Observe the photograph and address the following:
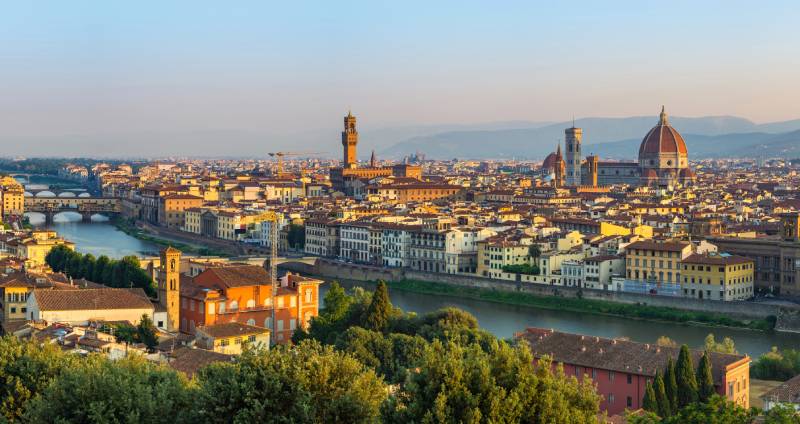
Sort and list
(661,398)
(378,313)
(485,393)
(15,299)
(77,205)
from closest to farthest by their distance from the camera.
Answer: (485,393)
(661,398)
(378,313)
(15,299)
(77,205)

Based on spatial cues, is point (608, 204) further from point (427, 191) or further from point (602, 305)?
point (602, 305)

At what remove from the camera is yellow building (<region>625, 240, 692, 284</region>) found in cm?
2431

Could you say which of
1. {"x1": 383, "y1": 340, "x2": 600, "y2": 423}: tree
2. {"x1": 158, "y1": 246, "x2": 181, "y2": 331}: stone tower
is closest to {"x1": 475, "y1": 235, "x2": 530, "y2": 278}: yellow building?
{"x1": 158, "y1": 246, "x2": 181, "y2": 331}: stone tower

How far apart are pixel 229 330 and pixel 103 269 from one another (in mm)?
8807

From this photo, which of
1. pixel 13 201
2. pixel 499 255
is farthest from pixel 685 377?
pixel 13 201

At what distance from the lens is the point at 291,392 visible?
25.3 ft

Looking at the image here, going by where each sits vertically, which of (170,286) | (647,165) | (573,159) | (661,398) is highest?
(573,159)

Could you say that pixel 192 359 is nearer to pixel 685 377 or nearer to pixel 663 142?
pixel 685 377

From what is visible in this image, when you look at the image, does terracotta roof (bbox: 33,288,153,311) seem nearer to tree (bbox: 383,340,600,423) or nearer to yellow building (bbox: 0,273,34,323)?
yellow building (bbox: 0,273,34,323)

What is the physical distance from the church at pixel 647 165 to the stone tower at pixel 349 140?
1196cm

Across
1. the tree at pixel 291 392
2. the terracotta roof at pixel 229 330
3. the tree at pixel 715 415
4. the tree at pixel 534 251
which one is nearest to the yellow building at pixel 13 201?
the tree at pixel 534 251

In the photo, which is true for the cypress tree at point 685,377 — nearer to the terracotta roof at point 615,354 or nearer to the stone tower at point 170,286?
the terracotta roof at point 615,354

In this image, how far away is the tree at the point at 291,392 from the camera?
7.53m

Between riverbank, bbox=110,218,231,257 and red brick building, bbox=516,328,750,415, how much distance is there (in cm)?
2398
